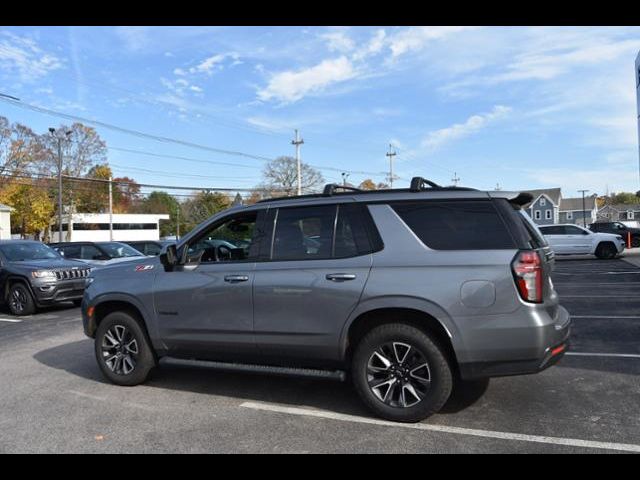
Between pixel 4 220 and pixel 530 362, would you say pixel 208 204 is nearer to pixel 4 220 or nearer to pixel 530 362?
pixel 4 220

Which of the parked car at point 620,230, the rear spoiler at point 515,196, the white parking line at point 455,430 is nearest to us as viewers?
the white parking line at point 455,430

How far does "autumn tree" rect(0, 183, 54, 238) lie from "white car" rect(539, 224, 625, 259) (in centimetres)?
4563

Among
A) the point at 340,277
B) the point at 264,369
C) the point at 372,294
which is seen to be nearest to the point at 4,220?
the point at 264,369

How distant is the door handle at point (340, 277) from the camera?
4.39 m

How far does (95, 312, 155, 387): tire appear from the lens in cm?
543

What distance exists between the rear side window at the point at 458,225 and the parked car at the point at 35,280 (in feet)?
29.4

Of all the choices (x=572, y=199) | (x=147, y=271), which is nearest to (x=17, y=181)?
(x=147, y=271)

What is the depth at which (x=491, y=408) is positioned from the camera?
4539 mm

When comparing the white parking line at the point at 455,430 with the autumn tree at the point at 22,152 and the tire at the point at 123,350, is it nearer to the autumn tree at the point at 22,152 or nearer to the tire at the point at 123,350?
the tire at the point at 123,350

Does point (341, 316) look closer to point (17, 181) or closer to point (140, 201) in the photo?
point (17, 181)

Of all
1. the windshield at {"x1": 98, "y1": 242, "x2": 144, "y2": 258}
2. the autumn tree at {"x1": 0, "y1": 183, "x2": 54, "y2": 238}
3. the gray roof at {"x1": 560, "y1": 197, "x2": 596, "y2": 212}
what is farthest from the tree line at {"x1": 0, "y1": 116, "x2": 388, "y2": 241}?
the gray roof at {"x1": 560, "y1": 197, "x2": 596, "y2": 212}

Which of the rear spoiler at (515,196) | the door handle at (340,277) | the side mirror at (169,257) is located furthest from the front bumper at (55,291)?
the rear spoiler at (515,196)

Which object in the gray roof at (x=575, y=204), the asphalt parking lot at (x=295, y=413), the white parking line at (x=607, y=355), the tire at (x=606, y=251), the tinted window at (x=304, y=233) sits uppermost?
the gray roof at (x=575, y=204)

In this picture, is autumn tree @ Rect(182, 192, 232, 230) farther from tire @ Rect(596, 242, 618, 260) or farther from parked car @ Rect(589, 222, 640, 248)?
tire @ Rect(596, 242, 618, 260)
